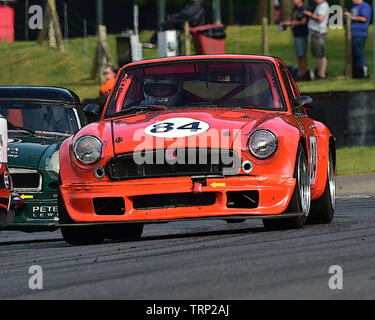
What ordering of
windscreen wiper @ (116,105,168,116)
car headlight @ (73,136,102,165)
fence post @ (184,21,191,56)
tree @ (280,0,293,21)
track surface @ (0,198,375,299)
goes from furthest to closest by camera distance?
tree @ (280,0,293,21) < fence post @ (184,21,191,56) < windscreen wiper @ (116,105,168,116) < car headlight @ (73,136,102,165) < track surface @ (0,198,375,299)

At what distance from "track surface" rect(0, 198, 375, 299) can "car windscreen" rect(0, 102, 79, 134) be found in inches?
106

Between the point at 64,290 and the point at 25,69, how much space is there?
951 inches

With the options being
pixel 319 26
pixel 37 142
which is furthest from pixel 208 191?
pixel 319 26

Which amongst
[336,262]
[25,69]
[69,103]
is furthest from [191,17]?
[336,262]

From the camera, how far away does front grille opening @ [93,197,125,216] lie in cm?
909

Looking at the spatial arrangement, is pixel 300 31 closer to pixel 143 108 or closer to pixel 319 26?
pixel 319 26

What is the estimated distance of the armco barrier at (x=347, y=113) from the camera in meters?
18.9

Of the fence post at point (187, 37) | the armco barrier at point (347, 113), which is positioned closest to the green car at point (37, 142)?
the armco barrier at point (347, 113)

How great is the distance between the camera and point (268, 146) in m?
8.94

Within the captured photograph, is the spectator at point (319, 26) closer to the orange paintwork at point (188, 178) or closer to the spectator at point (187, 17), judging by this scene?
the spectator at point (187, 17)

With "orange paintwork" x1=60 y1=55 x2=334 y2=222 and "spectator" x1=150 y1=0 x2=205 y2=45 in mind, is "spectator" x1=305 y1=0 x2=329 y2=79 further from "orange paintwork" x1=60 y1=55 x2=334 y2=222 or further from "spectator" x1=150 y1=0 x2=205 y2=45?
"orange paintwork" x1=60 y1=55 x2=334 y2=222

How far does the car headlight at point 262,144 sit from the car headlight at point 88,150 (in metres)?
1.17

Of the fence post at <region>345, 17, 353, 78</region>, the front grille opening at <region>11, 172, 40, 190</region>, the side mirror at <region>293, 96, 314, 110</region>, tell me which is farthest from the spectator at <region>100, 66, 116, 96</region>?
the side mirror at <region>293, 96, 314, 110</region>
